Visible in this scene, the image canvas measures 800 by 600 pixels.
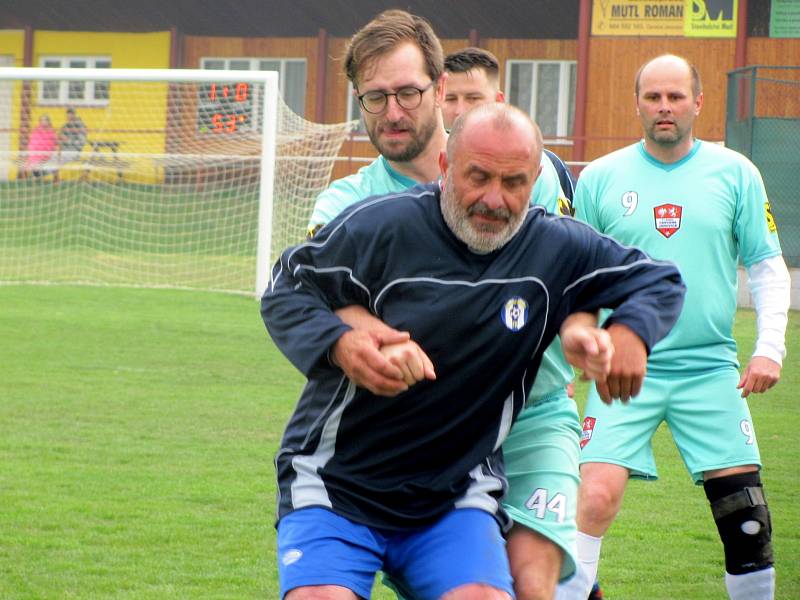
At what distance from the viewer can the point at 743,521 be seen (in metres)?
5.57

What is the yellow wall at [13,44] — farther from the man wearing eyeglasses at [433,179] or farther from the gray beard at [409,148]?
the gray beard at [409,148]

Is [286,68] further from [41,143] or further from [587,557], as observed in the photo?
[587,557]

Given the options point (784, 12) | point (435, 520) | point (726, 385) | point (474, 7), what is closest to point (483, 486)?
point (435, 520)

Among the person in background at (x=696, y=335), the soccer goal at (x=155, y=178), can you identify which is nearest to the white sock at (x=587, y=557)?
the person in background at (x=696, y=335)

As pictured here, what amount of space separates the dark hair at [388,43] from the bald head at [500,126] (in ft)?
2.50

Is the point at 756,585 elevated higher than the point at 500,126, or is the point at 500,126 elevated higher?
the point at 500,126

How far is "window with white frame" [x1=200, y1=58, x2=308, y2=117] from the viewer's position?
33.9 metres

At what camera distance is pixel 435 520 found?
3750 millimetres

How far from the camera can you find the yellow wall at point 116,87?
33.1 meters

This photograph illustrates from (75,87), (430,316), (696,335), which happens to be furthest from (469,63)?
(75,87)

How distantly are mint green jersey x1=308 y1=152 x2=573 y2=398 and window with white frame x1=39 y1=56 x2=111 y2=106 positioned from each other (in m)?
31.2

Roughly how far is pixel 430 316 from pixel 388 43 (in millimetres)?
1112

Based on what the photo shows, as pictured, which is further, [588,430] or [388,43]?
[588,430]

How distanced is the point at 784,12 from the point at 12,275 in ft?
52.0
